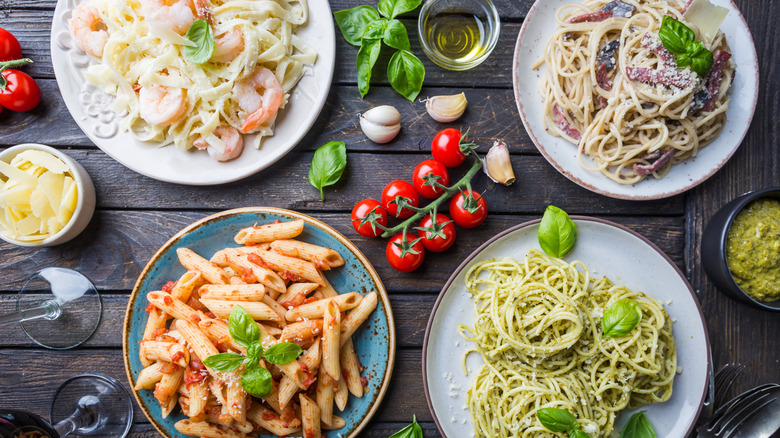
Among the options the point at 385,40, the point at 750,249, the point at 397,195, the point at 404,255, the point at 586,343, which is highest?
the point at 385,40

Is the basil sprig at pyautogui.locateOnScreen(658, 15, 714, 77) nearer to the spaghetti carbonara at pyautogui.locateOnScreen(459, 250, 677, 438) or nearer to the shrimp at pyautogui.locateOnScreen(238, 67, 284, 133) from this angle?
the spaghetti carbonara at pyautogui.locateOnScreen(459, 250, 677, 438)

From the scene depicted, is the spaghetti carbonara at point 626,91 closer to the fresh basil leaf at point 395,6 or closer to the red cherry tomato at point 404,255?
the fresh basil leaf at point 395,6

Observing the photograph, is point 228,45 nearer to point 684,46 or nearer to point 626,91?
point 626,91

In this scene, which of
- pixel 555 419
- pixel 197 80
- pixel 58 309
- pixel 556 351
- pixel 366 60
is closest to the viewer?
pixel 555 419

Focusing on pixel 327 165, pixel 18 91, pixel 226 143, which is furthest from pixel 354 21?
pixel 18 91

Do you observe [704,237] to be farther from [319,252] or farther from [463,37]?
[319,252]

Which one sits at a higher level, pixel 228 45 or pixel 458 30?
pixel 458 30
